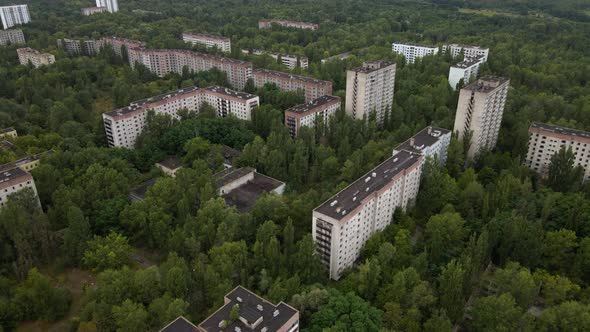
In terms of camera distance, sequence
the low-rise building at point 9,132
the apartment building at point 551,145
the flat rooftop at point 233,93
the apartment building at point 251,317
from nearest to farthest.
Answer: the apartment building at point 251,317 < the apartment building at point 551,145 < the low-rise building at point 9,132 < the flat rooftop at point 233,93

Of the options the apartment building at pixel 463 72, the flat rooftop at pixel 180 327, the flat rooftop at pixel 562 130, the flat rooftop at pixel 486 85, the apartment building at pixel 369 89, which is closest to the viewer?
the flat rooftop at pixel 180 327

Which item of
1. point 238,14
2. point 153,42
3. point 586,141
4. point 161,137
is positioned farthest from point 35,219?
point 238,14

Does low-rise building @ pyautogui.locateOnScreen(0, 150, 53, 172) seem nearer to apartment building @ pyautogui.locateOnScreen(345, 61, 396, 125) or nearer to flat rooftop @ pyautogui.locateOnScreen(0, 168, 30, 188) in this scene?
flat rooftop @ pyautogui.locateOnScreen(0, 168, 30, 188)

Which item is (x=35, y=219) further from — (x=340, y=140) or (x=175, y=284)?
(x=340, y=140)

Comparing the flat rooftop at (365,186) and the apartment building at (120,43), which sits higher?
the apartment building at (120,43)

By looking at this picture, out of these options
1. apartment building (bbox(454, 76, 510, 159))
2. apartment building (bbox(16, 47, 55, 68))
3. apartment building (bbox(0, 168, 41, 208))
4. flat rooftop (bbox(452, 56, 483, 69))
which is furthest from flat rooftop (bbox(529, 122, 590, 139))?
apartment building (bbox(16, 47, 55, 68))

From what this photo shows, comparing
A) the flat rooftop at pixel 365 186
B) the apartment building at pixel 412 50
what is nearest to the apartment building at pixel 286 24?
the apartment building at pixel 412 50

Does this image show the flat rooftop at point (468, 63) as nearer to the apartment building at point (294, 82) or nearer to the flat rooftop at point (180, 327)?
the apartment building at point (294, 82)

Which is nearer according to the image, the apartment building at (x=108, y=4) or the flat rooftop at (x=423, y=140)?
the flat rooftop at (x=423, y=140)
